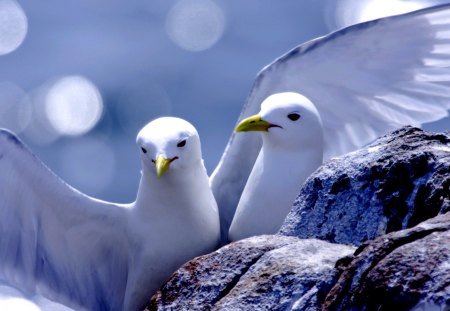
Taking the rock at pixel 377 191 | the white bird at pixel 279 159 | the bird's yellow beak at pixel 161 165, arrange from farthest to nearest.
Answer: the white bird at pixel 279 159 → the bird's yellow beak at pixel 161 165 → the rock at pixel 377 191

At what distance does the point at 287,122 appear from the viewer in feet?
24.4

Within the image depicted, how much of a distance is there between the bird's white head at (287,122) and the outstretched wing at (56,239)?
3.89 ft

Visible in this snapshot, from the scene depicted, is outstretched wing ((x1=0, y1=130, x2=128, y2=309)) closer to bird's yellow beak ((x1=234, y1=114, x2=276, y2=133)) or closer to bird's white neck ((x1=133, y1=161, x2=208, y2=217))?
bird's white neck ((x1=133, y1=161, x2=208, y2=217))

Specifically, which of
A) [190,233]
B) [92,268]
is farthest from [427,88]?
[92,268]

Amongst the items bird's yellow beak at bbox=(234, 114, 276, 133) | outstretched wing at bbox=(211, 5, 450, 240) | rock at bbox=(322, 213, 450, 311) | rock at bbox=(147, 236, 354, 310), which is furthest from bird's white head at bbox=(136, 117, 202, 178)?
rock at bbox=(322, 213, 450, 311)

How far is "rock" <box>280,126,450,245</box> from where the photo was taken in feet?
18.1

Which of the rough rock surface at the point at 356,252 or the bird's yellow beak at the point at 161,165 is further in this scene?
the bird's yellow beak at the point at 161,165

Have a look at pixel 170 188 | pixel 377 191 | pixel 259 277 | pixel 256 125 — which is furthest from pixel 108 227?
pixel 259 277

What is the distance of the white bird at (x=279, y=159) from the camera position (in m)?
7.37

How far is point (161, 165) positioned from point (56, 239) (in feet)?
4.45

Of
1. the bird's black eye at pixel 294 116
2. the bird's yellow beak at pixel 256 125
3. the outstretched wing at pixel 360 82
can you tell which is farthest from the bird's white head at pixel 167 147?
the outstretched wing at pixel 360 82

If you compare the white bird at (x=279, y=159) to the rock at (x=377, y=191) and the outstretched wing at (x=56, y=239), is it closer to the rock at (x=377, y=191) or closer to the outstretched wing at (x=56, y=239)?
the outstretched wing at (x=56, y=239)

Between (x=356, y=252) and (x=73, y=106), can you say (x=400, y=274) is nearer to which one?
(x=356, y=252)

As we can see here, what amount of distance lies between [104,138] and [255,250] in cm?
1596
